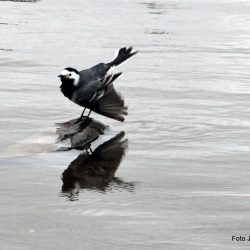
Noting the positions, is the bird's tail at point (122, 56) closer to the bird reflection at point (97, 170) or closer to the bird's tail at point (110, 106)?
the bird's tail at point (110, 106)

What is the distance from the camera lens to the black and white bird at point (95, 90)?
855 centimetres

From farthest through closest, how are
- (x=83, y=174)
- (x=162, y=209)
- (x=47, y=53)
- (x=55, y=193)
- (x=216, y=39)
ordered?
(x=216, y=39) < (x=47, y=53) < (x=83, y=174) < (x=55, y=193) < (x=162, y=209)

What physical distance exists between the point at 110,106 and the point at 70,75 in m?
0.67

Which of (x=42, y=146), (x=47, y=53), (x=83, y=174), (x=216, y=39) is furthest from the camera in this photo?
(x=216, y=39)

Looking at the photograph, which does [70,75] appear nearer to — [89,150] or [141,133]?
[141,133]

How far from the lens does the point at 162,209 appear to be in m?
5.72

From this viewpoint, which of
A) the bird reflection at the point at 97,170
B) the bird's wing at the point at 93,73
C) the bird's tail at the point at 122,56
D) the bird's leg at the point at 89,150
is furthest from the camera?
the bird's tail at the point at 122,56

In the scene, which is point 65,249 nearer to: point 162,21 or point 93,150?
point 93,150

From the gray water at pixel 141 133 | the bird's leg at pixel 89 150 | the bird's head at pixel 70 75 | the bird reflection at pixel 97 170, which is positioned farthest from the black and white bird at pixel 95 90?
the bird's leg at pixel 89 150

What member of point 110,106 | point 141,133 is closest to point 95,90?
point 110,106

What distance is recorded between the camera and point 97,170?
6965 mm

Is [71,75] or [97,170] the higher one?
[71,75]

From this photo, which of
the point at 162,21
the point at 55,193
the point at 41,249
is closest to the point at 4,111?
the point at 55,193

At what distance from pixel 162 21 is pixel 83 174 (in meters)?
10.8
